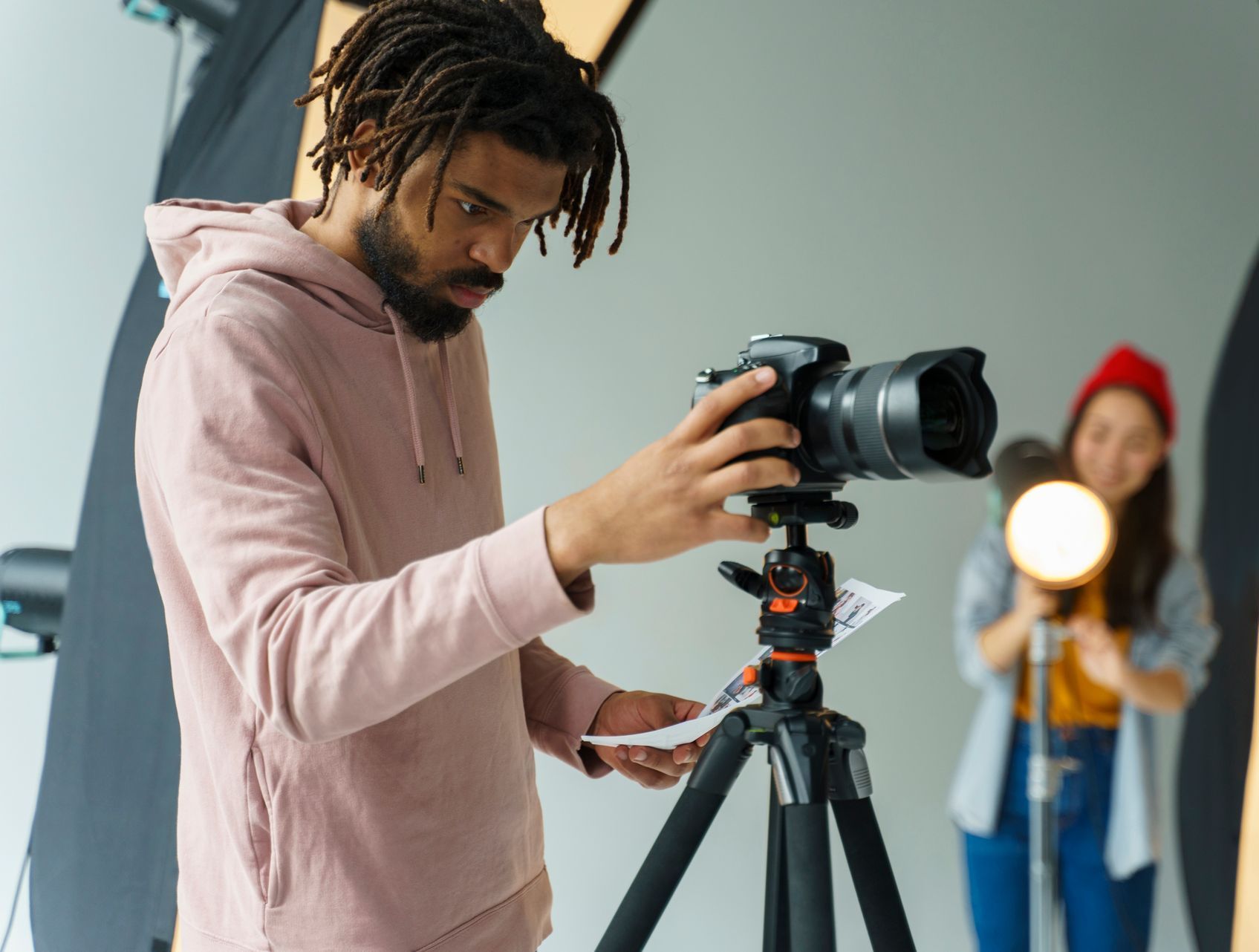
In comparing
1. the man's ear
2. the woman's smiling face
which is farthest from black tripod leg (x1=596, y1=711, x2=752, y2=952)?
the woman's smiling face

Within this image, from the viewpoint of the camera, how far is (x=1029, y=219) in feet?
4.66

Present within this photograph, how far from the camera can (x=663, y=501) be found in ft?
1.68

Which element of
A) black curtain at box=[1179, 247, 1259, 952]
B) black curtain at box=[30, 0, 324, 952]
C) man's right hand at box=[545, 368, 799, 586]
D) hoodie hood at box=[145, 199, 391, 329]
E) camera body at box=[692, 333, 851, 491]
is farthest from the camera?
black curtain at box=[30, 0, 324, 952]

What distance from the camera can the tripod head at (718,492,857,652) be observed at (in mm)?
690

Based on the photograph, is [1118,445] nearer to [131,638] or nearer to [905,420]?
[905,420]

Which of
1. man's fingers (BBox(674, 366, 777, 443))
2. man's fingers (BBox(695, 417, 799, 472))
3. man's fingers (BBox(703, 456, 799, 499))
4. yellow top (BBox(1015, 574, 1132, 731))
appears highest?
man's fingers (BBox(674, 366, 777, 443))

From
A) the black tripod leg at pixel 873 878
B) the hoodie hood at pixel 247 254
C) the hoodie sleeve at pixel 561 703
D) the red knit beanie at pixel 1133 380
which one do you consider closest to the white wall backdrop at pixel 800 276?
the red knit beanie at pixel 1133 380

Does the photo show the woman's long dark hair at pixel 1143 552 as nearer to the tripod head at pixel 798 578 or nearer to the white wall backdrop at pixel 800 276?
the white wall backdrop at pixel 800 276

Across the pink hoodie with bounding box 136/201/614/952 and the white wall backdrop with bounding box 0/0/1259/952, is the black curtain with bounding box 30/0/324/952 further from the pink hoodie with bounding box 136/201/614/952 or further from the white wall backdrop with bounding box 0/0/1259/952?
the pink hoodie with bounding box 136/201/614/952

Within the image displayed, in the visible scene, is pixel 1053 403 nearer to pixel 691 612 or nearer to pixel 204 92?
pixel 691 612

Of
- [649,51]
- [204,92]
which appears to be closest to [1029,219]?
[649,51]

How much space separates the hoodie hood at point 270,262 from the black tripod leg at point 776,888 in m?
0.38

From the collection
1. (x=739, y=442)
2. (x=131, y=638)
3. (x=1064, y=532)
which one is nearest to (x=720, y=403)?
(x=739, y=442)

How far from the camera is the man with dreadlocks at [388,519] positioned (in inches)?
20.6
